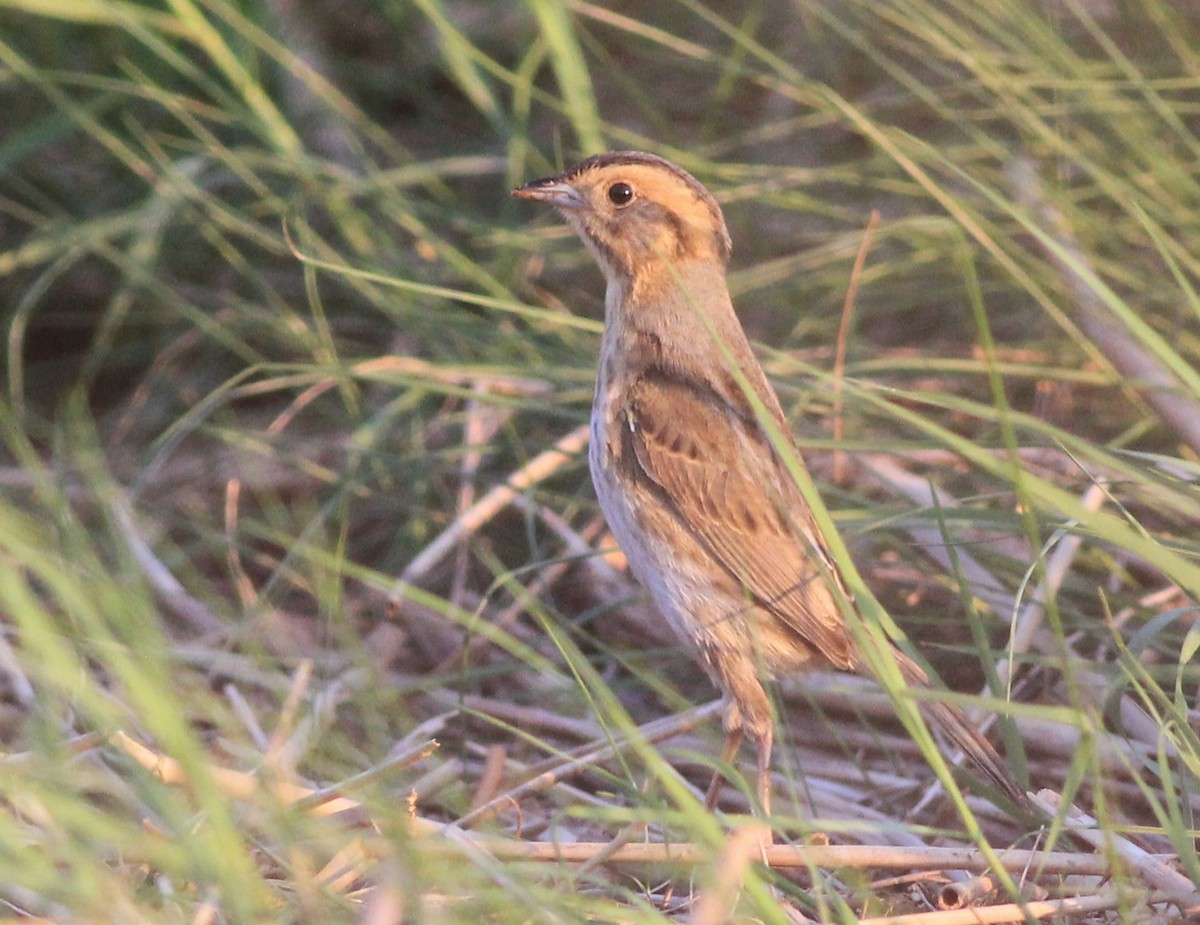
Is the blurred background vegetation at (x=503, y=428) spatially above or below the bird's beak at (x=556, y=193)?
below

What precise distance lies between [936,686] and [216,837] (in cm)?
149

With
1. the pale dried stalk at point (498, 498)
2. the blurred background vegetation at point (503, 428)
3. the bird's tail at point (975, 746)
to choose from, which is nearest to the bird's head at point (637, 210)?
the blurred background vegetation at point (503, 428)

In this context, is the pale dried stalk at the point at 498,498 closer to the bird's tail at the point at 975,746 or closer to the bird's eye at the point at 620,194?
the bird's eye at the point at 620,194

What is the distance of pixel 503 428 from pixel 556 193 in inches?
48.6

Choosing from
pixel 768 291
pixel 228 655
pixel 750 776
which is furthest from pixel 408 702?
pixel 768 291

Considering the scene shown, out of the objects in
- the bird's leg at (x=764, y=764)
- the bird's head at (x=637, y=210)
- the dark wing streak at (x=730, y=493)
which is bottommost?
the bird's leg at (x=764, y=764)

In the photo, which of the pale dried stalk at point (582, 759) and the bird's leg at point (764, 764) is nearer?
the pale dried stalk at point (582, 759)

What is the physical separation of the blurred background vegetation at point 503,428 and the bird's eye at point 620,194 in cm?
54

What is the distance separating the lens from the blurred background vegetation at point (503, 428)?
274 cm

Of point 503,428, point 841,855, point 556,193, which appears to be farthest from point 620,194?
point 841,855

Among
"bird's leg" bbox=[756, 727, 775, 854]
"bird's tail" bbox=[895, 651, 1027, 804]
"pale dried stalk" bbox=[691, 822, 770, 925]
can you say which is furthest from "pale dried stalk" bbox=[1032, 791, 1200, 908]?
"bird's leg" bbox=[756, 727, 775, 854]

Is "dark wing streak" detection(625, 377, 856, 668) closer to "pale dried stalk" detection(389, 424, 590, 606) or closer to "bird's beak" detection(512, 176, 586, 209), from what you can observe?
"bird's beak" detection(512, 176, 586, 209)

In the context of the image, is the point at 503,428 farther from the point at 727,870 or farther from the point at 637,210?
the point at 727,870

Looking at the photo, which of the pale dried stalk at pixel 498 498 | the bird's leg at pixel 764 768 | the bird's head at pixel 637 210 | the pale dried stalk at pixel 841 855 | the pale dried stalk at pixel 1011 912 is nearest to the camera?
the pale dried stalk at pixel 1011 912
